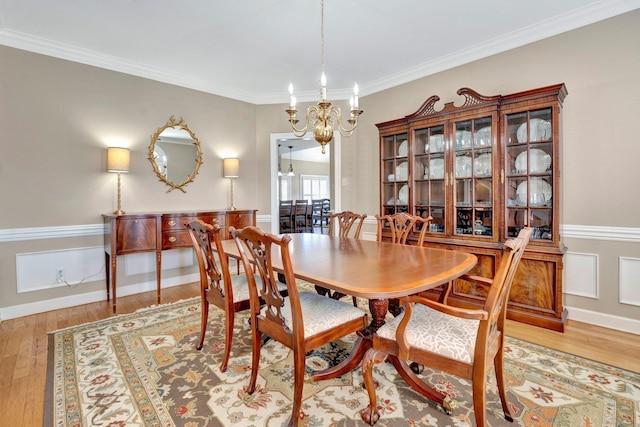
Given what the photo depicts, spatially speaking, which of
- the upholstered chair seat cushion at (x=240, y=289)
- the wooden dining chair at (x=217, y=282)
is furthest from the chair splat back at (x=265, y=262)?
the upholstered chair seat cushion at (x=240, y=289)

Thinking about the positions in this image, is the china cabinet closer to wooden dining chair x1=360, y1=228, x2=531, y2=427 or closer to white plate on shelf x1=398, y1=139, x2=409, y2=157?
white plate on shelf x1=398, y1=139, x2=409, y2=157

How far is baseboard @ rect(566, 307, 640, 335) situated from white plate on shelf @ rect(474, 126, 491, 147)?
5.40 feet

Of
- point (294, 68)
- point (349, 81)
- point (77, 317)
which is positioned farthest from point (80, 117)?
point (349, 81)

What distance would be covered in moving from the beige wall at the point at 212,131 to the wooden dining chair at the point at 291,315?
238 centimetres

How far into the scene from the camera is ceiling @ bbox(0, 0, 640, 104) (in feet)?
8.22

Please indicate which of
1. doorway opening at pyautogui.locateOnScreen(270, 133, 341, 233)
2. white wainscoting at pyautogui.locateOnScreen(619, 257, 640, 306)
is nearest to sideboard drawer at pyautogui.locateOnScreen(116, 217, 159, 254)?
doorway opening at pyautogui.locateOnScreen(270, 133, 341, 233)

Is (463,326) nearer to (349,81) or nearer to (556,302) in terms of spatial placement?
(556,302)

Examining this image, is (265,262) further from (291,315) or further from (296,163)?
(296,163)

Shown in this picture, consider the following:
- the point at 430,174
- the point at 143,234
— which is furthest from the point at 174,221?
the point at 430,174

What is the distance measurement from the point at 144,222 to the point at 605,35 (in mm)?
4481

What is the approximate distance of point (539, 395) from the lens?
1714 mm

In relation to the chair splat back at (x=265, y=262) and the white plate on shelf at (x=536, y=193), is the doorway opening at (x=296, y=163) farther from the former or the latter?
Result: the chair splat back at (x=265, y=262)

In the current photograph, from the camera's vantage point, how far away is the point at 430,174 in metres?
3.36

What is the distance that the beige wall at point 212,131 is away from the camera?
2.52 m
